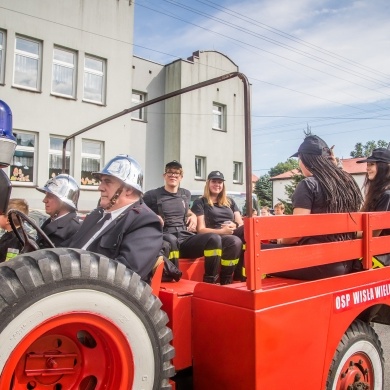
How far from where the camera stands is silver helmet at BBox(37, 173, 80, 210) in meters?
3.79

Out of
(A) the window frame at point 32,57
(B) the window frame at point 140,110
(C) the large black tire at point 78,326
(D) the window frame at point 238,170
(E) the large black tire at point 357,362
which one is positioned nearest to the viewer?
(C) the large black tire at point 78,326

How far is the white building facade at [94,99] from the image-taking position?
48.3 feet

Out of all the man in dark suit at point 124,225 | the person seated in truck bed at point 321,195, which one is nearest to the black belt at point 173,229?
the man in dark suit at point 124,225

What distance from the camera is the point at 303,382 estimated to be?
2152 mm

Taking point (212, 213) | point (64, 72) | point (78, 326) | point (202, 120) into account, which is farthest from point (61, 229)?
point (202, 120)

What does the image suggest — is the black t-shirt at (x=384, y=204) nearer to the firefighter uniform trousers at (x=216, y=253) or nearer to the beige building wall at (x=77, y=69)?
the firefighter uniform trousers at (x=216, y=253)

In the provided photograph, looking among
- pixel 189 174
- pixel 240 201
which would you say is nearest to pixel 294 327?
pixel 240 201

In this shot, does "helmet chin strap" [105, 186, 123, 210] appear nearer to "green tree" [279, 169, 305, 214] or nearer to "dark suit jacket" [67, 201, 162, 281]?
A: "dark suit jacket" [67, 201, 162, 281]

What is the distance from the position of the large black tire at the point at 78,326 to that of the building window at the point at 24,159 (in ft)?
45.3

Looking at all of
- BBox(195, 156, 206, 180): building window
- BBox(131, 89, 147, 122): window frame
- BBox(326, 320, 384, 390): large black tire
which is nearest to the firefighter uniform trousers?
BBox(326, 320, 384, 390): large black tire

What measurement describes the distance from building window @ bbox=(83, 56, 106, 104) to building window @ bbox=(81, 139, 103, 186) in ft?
5.75

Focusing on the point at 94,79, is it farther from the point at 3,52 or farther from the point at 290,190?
the point at 290,190

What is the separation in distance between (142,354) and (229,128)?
20841 millimetres

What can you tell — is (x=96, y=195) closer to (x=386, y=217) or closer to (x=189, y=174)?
(x=189, y=174)
